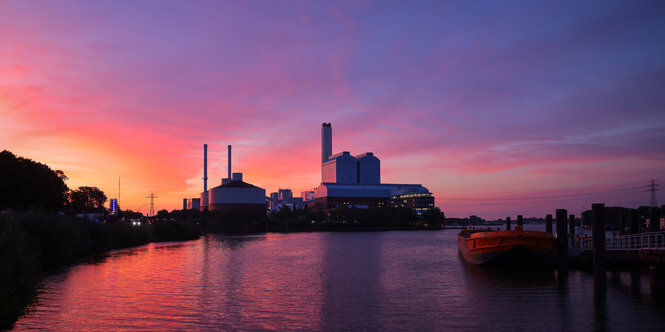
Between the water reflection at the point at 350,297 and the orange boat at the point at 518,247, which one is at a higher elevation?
the orange boat at the point at 518,247

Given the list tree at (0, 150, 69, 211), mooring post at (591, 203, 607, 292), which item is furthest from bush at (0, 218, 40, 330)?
tree at (0, 150, 69, 211)

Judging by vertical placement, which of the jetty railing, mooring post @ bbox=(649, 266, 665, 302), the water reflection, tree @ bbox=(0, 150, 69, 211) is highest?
tree @ bbox=(0, 150, 69, 211)

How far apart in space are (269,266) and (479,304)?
2912 cm

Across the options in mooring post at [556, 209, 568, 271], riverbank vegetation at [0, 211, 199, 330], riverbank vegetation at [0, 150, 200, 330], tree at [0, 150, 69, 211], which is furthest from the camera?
tree at [0, 150, 69, 211]

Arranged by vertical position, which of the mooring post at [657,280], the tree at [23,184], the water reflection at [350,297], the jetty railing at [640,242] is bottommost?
the water reflection at [350,297]

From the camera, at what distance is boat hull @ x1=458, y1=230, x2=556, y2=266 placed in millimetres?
44062

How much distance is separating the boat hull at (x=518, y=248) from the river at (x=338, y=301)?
3.87 feet

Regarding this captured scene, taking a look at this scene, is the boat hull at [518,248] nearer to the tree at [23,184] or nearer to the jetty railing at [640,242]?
the jetty railing at [640,242]

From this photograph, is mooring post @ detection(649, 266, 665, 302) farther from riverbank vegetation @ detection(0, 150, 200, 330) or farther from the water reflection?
riverbank vegetation @ detection(0, 150, 200, 330)

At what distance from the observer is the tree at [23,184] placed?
78.0 meters

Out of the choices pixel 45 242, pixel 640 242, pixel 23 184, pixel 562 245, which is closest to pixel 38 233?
pixel 45 242

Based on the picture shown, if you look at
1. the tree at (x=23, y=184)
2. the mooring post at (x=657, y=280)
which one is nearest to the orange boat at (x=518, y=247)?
the mooring post at (x=657, y=280)

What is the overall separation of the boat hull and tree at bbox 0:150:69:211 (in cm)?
6658

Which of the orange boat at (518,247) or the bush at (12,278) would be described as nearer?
the bush at (12,278)
